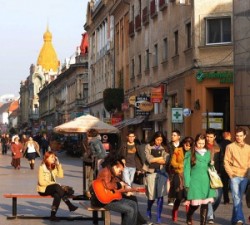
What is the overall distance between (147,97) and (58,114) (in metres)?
60.3

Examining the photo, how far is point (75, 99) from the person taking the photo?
81500mm

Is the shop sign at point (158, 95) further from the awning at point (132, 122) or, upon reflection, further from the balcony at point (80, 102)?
the balcony at point (80, 102)

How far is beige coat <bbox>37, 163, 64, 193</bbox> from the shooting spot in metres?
14.0

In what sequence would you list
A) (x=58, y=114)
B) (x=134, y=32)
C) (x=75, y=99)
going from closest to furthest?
(x=134, y=32) → (x=75, y=99) → (x=58, y=114)

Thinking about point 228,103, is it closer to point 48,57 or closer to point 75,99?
point 75,99

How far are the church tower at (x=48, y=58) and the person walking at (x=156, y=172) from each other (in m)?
135

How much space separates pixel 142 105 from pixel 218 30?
9.30m

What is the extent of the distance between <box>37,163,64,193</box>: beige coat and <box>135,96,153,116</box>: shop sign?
25.4 m

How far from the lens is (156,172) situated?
13.9 metres

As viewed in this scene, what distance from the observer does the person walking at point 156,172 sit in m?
13.7

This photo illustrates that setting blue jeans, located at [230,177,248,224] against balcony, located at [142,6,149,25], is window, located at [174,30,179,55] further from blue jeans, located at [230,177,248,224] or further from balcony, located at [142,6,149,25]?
blue jeans, located at [230,177,248,224]

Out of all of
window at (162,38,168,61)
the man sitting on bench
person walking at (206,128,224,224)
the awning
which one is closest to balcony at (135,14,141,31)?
the awning

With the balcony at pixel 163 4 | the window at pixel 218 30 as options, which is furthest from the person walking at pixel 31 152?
the window at pixel 218 30

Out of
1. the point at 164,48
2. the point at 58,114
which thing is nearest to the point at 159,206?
the point at 164,48
